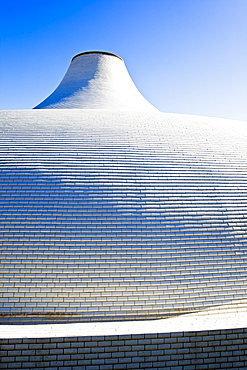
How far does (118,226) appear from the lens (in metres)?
5.77

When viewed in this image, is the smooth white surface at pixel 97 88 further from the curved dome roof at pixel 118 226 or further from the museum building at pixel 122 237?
the curved dome roof at pixel 118 226

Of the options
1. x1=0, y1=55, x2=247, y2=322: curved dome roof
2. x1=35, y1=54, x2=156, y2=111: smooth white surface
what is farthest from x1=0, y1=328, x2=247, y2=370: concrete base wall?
x1=35, y1=54, x2=156, y2=111: smooth white surface

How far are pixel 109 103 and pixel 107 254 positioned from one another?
357 inches

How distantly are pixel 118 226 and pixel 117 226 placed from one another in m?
0.02

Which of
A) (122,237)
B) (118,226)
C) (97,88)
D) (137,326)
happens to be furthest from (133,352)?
(97,88)

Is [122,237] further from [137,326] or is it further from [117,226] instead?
[137,326]

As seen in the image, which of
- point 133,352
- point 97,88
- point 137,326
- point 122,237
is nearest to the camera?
point 133,352

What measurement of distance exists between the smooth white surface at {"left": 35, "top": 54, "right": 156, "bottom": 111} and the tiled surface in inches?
236

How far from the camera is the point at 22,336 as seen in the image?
14.7ft

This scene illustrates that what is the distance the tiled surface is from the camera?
17.4ft

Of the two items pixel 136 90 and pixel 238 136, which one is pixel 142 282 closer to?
pixel 238 136

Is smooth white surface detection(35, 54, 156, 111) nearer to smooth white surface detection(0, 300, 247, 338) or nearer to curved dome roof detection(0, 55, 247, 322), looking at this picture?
→ curved dome roof detection(0, 55, 247, 322)

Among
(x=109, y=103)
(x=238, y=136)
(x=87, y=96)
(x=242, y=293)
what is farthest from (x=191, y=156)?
(x=87, y=96)

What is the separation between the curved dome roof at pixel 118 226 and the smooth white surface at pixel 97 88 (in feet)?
19.7
